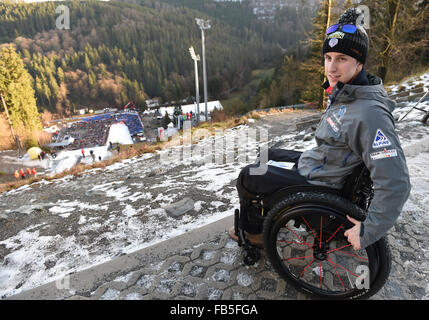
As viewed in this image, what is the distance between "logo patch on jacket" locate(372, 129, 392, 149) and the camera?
4.09ft

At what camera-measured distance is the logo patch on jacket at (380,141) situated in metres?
1.25

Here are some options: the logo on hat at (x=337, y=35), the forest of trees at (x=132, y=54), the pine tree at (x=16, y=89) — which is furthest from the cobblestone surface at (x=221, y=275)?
the pine tree at (x=16, y=89)

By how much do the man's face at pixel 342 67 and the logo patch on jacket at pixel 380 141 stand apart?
468 mm

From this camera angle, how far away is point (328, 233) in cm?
167

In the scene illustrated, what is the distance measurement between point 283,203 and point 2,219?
479 centimetres

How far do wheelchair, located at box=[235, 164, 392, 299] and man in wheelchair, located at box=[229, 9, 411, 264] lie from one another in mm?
29

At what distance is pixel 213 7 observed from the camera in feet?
602

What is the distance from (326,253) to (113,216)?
3.10 m

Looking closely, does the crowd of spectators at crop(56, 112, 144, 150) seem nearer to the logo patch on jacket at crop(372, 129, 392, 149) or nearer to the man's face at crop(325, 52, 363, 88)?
the man's face at crop(325, 52, 363, 88)

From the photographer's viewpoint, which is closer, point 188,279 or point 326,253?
point 326,253

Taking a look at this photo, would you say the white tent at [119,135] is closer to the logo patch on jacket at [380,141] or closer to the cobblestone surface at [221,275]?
the cobblestone surface at [221,275]

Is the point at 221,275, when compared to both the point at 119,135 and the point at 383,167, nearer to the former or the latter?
the point at 383,167

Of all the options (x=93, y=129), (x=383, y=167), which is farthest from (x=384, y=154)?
(x=93, y=129)

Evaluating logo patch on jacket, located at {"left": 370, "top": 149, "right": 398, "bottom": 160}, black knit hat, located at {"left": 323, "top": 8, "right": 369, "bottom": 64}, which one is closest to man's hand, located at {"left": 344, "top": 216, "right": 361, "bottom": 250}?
logo patch on jacket, located at {"left": 370, "top": 149, "right": 398, "bottom": 160}
